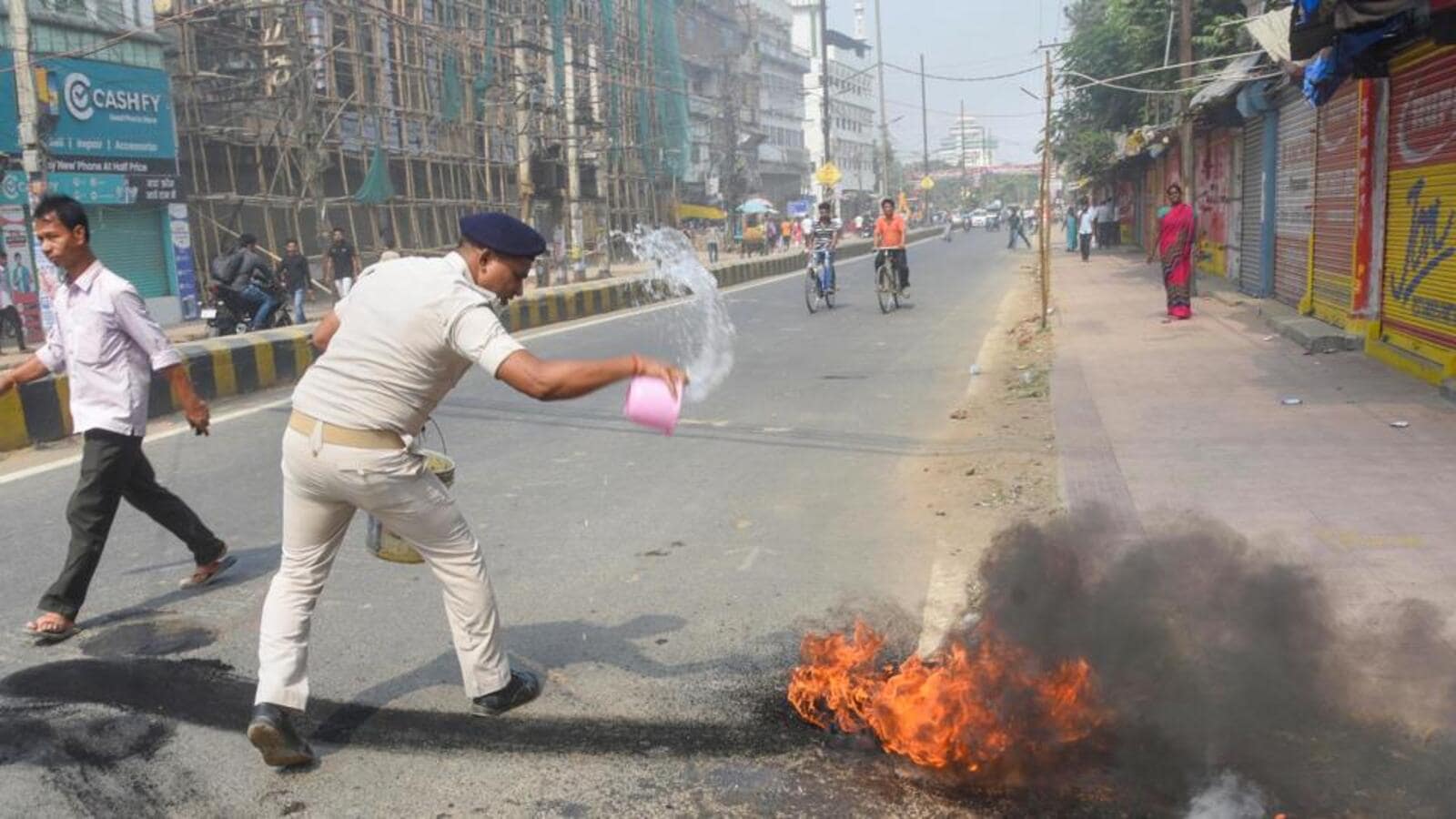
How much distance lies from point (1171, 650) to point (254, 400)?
29.8 ft

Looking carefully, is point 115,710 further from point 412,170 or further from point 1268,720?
point 412,170

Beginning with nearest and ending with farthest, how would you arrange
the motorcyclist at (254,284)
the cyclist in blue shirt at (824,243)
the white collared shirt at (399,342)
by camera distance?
the white collared shirt at (399,342) → the motorcyclist at (254,284) → the cyclist in blue shirt at (824,243)

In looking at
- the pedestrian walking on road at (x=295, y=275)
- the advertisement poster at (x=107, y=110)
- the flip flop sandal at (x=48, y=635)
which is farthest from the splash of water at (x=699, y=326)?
the advertisement poster at (x=107, y=110)

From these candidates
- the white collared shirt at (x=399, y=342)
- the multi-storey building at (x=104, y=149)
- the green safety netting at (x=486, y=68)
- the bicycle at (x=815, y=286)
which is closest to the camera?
the white collared shirt at (x=399, y=342)

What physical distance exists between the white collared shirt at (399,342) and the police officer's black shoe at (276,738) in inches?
32.5

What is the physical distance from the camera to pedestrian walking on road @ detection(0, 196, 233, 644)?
436cm

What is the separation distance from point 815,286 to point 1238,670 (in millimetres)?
14524

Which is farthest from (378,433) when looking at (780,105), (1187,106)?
(780,105)

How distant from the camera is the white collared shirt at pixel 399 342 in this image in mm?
3107

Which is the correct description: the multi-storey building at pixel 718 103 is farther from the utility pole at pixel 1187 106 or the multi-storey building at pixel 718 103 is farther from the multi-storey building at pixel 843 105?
the utility pole at pixel 1187 106

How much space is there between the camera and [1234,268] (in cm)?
1873

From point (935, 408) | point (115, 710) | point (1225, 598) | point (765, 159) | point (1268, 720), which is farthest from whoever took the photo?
point (765, 159)

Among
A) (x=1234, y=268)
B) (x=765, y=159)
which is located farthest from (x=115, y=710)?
(x=765, y=159)

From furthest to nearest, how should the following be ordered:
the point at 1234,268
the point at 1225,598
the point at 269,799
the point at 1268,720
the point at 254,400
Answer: the point at 1234,268
the point at 254,400
the point at 1225,598
the point at 1268,720
the point at 269,799
